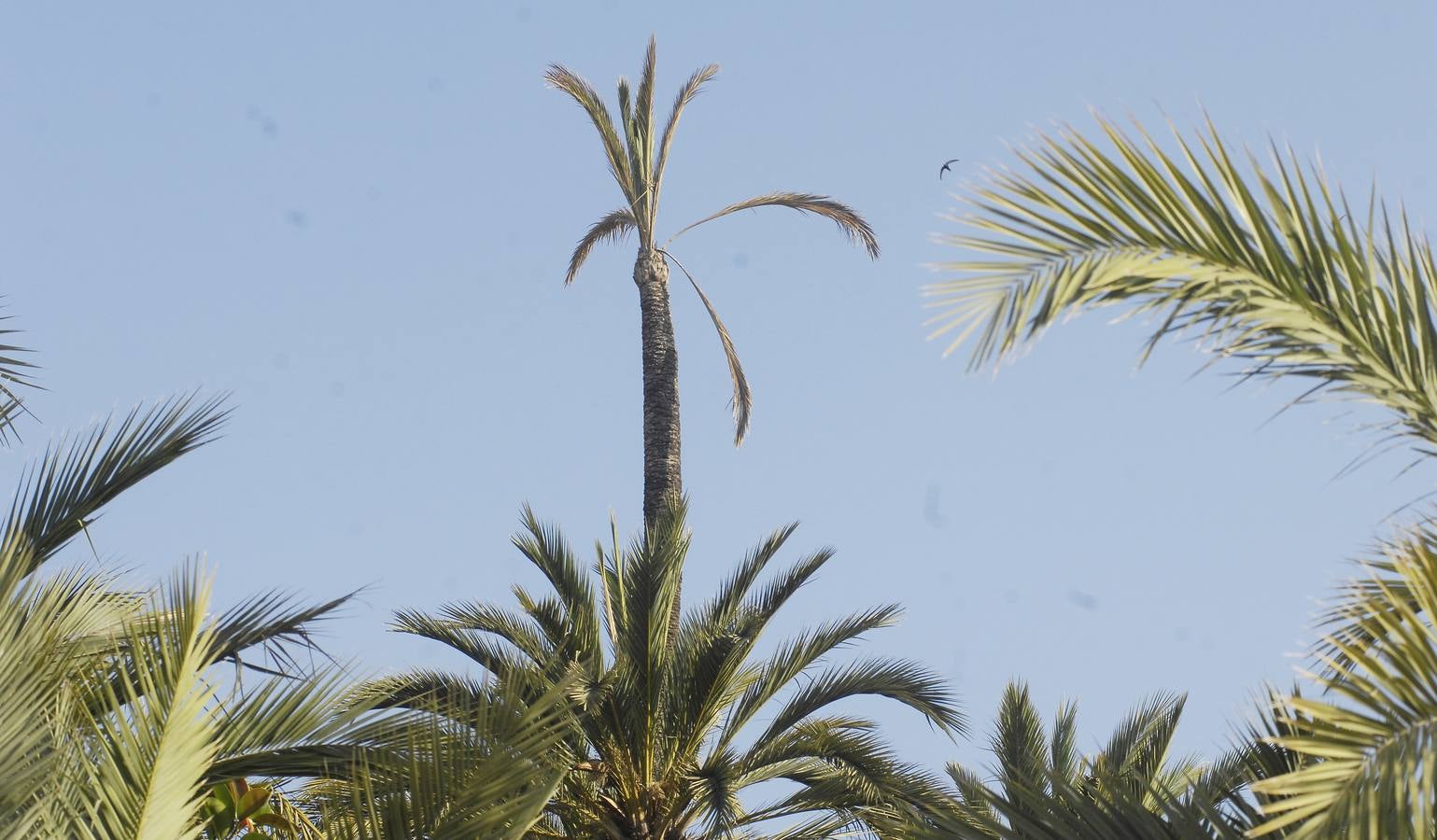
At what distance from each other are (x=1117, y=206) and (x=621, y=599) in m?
7.86

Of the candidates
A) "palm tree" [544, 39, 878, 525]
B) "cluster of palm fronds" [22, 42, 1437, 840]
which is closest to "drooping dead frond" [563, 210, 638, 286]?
"palm tree" [544, 39, 878, 525]

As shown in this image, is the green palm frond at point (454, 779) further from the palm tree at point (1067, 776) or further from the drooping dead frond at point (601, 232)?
the drooping dead frond at point (601, 232)

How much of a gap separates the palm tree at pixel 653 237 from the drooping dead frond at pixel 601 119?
0.4 inches

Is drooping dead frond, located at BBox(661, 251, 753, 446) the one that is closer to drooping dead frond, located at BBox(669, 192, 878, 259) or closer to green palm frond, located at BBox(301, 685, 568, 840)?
drooping dead frond, located at BBox(669, 192, 878, 259)

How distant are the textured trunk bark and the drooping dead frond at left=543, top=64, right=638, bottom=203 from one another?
97 centimetres

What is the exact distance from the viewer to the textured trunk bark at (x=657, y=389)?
15.7 metres

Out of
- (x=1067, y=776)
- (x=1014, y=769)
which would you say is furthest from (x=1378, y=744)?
(x=1067, y=776)

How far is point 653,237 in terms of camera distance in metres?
17.7

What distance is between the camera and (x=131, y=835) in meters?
5.04

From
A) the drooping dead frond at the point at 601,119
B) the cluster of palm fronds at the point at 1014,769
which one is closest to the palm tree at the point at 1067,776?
the cluster of palm fronds at the point at 1014,769

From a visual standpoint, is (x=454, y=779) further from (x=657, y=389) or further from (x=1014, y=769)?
(x=657, y=389)

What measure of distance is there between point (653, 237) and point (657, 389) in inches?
84.9

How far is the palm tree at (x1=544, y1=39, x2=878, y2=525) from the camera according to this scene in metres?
16.0

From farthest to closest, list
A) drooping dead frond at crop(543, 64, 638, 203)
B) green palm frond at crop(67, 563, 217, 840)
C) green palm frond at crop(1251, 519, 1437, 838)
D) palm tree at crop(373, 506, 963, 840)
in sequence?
1. drooping dead frond at crop(543, 64, 638, 203)
2. palm tree at crop(373, 506, 963, 840)
3. green palm frond at crop(67, 563, 217, 840)
4. green palm frond at crop(1251, 519, 1437, 838)
